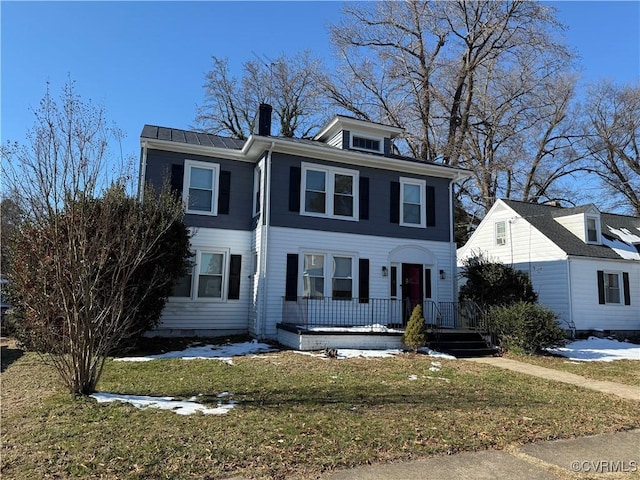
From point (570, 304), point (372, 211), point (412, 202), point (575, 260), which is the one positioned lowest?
point (570, 304)

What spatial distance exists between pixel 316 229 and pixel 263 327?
339 centimetres

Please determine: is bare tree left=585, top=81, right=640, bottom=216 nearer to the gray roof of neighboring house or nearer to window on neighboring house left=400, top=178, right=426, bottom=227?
the gray roof of neighboring house

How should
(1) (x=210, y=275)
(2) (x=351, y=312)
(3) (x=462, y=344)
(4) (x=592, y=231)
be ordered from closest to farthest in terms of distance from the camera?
(3) (x=462, y=344) → (1) (x=210, y=275) → (2) (x=351, y=312) → (4) (x=592, y=231)

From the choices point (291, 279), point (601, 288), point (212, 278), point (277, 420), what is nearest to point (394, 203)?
point (291, 279)

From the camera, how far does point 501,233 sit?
19.9 m

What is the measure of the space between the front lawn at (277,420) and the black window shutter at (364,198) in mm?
6678

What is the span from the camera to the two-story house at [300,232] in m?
13.1

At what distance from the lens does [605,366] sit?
10.4 meters

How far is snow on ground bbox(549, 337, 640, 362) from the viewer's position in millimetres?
11891

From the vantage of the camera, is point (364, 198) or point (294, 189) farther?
point (364, 198)

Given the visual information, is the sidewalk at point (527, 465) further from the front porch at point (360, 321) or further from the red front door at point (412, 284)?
the red front door at point (412, 284)

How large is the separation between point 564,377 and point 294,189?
8.58m

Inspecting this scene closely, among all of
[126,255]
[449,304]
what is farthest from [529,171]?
[126,255]

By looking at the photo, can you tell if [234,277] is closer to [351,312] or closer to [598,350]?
[351,312]
